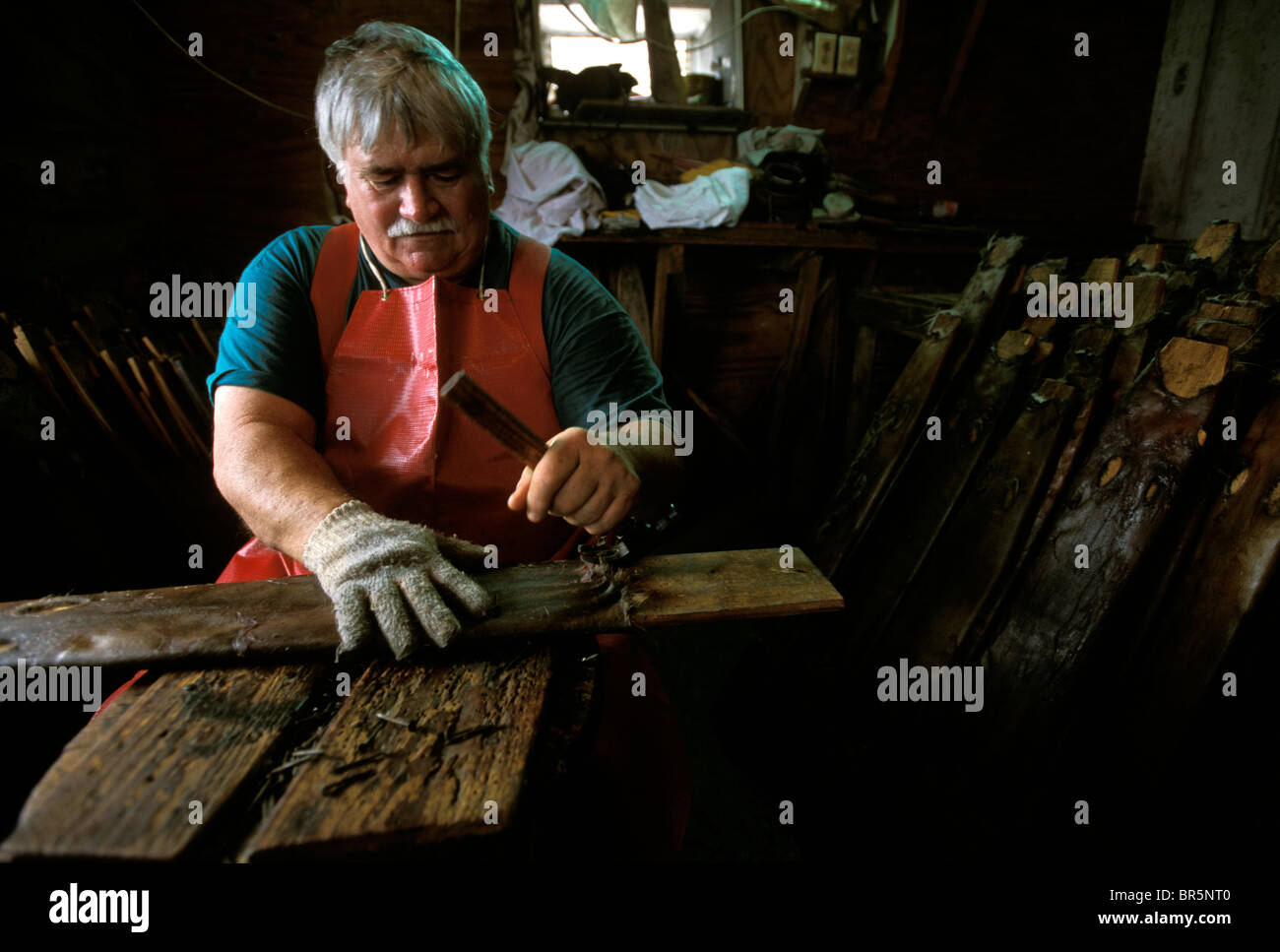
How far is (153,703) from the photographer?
1.07 m

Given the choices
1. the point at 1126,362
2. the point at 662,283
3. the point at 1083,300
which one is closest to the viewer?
the point at 1126,362

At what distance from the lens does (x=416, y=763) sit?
0.95m

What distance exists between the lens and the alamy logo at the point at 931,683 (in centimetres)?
206

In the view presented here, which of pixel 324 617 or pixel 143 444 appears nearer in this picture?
pixel 324 617

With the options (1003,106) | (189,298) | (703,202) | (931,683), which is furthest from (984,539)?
(189,298)

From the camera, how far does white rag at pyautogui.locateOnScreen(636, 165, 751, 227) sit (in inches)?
149

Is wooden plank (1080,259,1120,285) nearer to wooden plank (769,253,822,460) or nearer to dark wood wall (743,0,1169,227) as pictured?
wooden plank (769,253,822,460)

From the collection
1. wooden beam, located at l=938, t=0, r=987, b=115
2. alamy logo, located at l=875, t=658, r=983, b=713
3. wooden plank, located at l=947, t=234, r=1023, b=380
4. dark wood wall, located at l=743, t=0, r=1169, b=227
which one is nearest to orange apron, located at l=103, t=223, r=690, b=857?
alamy logo, located at l=875, t=658, r=983, b=713

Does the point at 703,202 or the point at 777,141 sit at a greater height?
the point at 777,141

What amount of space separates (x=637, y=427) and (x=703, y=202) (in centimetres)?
256

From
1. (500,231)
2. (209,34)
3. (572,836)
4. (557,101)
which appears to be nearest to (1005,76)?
(557,101)

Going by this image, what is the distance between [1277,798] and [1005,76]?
503cm

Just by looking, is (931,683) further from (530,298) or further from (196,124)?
(196,124)

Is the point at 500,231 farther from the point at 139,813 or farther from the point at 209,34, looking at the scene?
the point at 209,34
